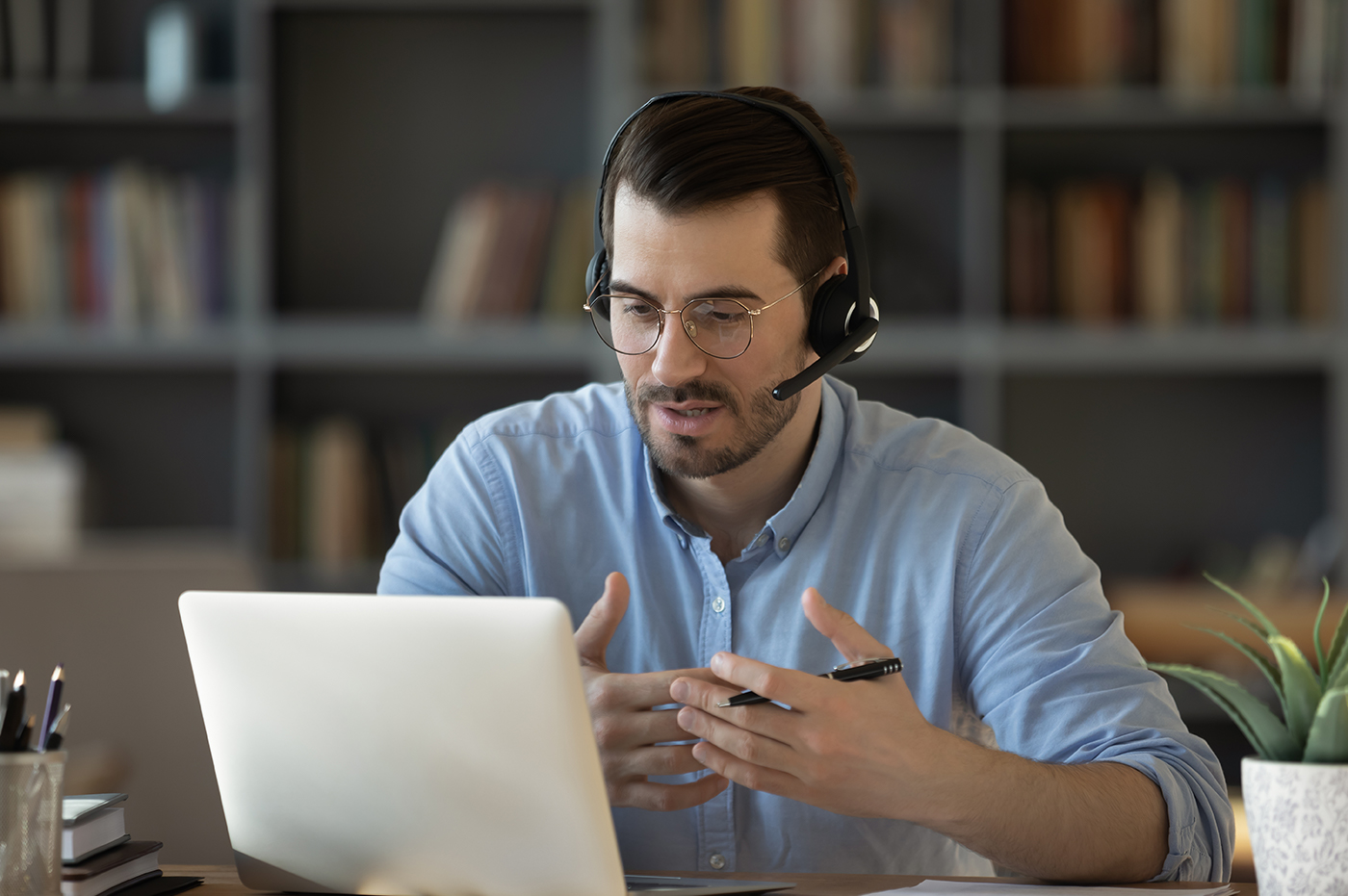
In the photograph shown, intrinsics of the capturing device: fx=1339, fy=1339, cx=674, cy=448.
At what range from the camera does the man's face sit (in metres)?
1.24

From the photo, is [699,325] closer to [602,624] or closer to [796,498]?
[796,498]

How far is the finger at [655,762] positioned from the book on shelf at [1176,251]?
2.12m

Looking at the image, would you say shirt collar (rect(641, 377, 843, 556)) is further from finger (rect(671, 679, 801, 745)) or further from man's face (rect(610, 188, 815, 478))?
finger (rect(671, 679, 801, 745))

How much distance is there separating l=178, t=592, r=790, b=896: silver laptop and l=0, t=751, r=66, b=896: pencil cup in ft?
0.35

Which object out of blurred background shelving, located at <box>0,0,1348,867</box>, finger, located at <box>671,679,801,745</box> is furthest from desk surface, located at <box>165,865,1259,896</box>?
blurred background shelving, located at <box>0,0,1348,867</box>

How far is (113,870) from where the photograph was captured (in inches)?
37.4

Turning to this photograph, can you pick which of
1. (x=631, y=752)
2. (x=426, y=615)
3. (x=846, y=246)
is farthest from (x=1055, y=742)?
(x=426, y=615)

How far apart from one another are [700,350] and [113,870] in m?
0.65

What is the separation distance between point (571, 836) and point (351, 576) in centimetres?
221

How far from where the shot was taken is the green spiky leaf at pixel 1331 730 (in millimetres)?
847

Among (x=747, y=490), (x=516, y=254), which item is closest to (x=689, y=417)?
(x=747, y=490)

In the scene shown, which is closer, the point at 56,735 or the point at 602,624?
the point at 56,735

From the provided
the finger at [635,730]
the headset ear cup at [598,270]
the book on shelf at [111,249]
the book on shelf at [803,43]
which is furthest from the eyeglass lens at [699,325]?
the book on shelf at [111,249]

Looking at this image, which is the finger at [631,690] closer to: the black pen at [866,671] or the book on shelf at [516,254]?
the black pen at [866,671]
